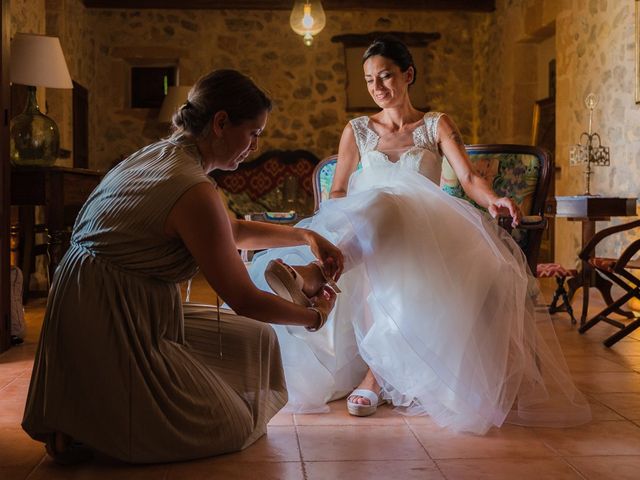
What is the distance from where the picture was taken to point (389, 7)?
30.1ft

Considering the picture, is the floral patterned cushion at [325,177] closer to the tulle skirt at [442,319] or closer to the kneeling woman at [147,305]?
the tulle skirt at [442,319]

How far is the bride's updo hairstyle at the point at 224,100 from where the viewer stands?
1925 millimetres

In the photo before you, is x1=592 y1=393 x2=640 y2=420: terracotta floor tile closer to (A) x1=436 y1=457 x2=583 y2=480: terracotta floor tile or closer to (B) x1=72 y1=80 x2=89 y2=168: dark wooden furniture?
(A) x1=436 y1=457 x2=583 y2=480: terracotta floor tile

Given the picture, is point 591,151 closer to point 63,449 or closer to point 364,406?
point 364,406

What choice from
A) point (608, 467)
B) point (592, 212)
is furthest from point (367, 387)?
point (592, 212)

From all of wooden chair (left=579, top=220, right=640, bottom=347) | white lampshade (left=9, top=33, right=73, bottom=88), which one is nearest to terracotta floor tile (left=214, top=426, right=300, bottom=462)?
wooden chair (left=579, top=220, right=640, bottom=347)

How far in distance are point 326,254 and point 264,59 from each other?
7382 millimetres

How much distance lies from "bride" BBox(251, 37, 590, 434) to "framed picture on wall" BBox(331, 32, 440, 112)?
6.82 m

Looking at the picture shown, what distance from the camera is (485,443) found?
215cm

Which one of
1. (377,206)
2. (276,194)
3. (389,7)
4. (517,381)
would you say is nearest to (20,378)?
(377,206)

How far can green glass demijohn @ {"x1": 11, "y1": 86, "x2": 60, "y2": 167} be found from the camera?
3.89 m

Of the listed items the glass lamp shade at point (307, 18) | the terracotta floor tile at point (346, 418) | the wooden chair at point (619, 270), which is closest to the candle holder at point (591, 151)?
the wooden chair at point (619, 270)

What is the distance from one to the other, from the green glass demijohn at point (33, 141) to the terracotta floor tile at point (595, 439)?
2.76 metres

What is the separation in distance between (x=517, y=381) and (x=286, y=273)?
2.60ft
